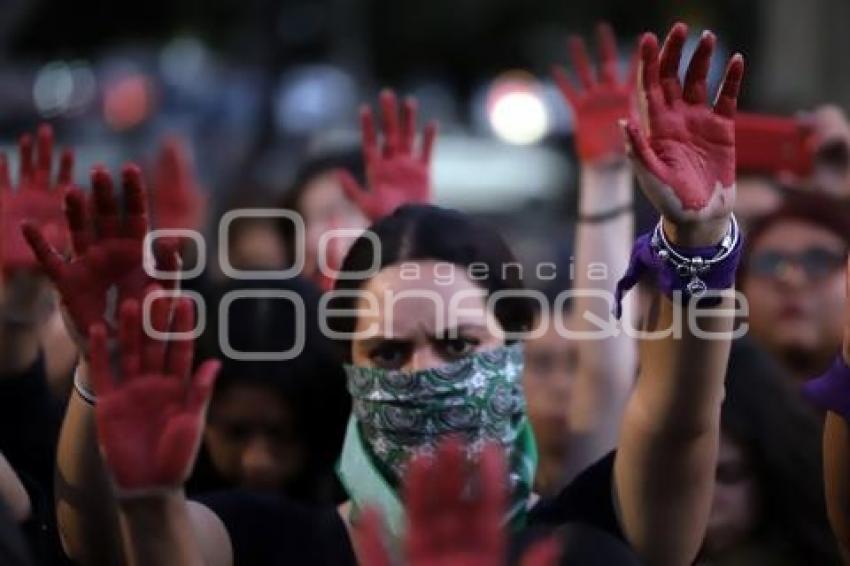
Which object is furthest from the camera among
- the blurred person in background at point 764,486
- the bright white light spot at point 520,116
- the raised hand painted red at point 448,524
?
the bright white light spot at point 520,116

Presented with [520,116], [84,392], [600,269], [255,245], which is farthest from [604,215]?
[520,116]

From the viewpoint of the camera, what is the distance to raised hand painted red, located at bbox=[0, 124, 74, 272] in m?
4.55

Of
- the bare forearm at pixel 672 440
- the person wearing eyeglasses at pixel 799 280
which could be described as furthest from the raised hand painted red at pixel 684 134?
the person wearing eyeglasses at pixel 799 280

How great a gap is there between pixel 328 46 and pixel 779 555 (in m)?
20.5

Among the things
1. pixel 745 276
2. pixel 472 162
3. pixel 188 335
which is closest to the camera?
pixel 188 335

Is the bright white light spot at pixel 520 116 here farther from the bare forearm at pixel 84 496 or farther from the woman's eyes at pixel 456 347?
the bare forearm at pixel 84 496

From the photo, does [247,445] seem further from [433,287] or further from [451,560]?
[451,560]

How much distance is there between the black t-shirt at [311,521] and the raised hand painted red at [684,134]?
498 millimetres

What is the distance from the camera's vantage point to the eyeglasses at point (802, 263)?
17.5 feet

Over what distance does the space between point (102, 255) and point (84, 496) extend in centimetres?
42

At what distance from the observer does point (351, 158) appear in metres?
6.10

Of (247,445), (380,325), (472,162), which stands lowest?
(472,162)

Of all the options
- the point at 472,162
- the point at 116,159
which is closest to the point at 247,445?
the point at 116,159

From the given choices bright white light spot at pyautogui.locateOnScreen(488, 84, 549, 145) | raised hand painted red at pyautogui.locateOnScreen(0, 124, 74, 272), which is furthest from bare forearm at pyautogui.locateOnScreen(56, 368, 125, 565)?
bright white light spot at pyautogui.locateOnScreen(488, 84, 549, 145)
